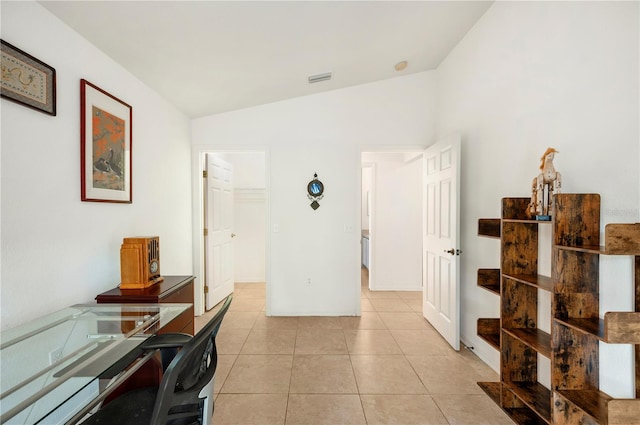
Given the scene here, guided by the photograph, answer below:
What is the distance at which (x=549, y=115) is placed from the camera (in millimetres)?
1800

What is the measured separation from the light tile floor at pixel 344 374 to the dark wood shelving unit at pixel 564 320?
1.20ft

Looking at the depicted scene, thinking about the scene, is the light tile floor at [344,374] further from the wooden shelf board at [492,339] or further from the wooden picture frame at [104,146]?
the wooden picture frame at [104,146]

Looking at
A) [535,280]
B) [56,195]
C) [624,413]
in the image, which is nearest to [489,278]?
[535,280]

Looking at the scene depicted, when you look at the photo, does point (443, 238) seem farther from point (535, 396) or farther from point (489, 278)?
point (535, 396)

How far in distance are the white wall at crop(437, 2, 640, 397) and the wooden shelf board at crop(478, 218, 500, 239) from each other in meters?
0.26

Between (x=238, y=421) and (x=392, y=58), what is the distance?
343 cm

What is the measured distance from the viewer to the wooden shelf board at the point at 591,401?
1.21 meters

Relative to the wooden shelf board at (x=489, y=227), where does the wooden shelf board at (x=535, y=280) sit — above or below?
below

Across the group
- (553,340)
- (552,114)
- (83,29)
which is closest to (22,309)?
(83,29)

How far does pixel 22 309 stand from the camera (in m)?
1.40

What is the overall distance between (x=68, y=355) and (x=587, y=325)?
2264 mm

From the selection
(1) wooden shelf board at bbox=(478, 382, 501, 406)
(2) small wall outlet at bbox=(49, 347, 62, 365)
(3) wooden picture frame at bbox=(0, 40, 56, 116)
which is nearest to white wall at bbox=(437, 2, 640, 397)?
(1) wooden shelf board at bbox=(478, 382, 501, 406)

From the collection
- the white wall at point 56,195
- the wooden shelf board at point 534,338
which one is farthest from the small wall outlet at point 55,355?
the wooden shelf board at point 534,338

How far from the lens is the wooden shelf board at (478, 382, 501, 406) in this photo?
6.41 feet
